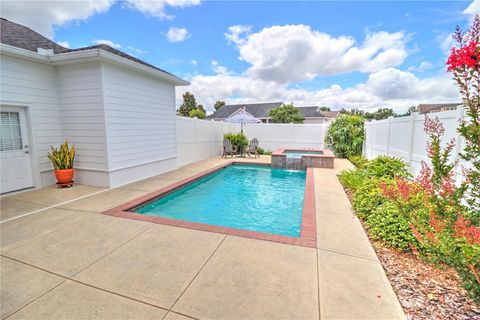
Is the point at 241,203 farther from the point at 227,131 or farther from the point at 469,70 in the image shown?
the point at 227,131

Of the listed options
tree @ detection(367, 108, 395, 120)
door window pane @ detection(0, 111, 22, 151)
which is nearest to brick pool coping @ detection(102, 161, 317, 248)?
door window pane @ detection(0, 111, 22, 151)

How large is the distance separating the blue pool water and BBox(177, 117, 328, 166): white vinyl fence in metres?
2.55

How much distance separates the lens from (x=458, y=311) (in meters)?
2.04

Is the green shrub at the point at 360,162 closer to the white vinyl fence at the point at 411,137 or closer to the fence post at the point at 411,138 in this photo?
the white vinyl fence at the point at 411,137

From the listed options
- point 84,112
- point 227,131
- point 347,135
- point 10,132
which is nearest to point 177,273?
point 84,112

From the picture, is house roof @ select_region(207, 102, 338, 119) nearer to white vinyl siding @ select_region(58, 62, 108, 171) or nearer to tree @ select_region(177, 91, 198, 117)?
tree @ select_region(177, 91, 198, 117)

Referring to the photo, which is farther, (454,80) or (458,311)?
(458,311)

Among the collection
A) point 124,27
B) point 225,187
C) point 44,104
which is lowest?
point 225,187

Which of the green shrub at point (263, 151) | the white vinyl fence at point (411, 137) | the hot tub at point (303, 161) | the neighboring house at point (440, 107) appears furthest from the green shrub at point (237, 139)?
the neighboring house at point (440, 107)

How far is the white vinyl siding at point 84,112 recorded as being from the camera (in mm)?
5969

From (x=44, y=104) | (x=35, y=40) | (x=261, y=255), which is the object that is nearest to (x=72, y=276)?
(x=261, y=255)

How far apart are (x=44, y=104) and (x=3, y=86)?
37.4 inches

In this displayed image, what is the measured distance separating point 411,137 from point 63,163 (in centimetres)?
925

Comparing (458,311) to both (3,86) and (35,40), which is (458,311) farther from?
(35,40)
